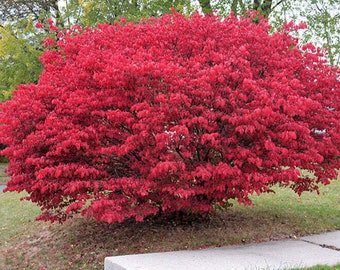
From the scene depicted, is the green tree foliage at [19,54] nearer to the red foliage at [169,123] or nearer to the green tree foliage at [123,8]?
the green tree foliage at [123,8]

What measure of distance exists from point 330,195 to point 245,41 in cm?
558

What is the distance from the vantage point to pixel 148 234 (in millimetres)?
6941

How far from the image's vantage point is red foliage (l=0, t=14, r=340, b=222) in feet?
18.2

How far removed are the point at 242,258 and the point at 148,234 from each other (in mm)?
1920

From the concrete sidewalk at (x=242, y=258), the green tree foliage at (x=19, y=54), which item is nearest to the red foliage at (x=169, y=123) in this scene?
the concrete sidewalk at (x=242, y=258)

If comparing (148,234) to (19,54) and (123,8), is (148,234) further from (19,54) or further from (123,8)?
(19,54)

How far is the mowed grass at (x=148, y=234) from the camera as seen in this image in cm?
659

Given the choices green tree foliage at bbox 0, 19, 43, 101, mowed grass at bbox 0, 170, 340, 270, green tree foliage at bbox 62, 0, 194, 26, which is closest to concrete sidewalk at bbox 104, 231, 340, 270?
mowed grass at bbox 0, 170, 340, 270

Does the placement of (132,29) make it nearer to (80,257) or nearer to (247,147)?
(247,147)

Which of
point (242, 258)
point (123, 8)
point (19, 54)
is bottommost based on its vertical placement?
point (242, 258)

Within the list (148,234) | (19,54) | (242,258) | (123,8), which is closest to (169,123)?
(242,258)

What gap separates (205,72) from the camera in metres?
5.59

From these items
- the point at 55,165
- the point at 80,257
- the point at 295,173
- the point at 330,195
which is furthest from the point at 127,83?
the point at 330,195

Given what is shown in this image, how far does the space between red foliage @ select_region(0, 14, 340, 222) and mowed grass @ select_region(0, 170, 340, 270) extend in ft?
2.16
